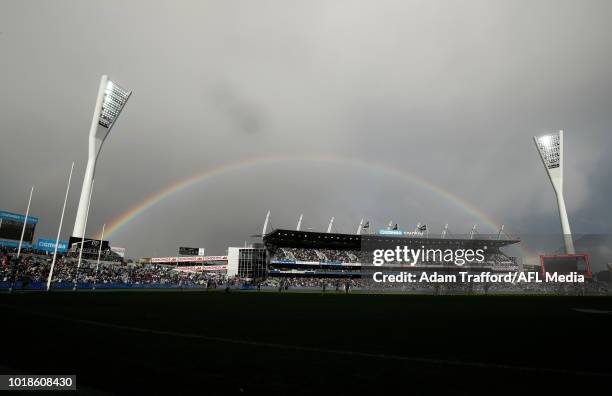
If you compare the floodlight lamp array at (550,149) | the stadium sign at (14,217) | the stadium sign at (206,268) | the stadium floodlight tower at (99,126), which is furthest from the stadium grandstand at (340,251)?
the stadium sign at (14,217)

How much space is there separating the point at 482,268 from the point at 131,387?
10958 cm

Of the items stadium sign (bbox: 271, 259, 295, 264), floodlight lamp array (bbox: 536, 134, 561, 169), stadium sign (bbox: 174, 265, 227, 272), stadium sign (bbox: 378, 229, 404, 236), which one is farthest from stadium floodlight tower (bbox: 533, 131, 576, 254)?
stadium sign (bbox: 174, 265, 227, 272)

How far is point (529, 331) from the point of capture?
12.4m

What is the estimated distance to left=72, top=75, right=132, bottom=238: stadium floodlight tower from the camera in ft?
301

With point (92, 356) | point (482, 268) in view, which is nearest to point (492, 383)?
point (92, 356)

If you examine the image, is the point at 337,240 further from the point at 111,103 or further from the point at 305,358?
the point at 305,358

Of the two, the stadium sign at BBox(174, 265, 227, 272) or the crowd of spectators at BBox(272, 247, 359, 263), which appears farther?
the stadium sign at BBox(174, 265, 227, 272)

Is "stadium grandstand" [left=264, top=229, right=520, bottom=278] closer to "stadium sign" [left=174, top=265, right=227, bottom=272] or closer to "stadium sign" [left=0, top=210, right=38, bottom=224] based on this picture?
"stadium sign" [left=174, top=265, right=227, bottom=272]

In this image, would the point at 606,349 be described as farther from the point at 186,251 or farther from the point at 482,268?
the point at 186,251

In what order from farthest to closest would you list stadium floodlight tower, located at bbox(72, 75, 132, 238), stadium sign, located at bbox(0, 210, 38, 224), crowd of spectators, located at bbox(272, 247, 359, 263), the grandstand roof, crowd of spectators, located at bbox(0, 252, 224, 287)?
the grandstand roof, crowd of spectators, located at bbox(272, 247, 359, 263), stadium floodlight tower, located at bbox(72, 75, 132, 238), stadium sign, located at bbox(0, 210, 38, 224), crowd of spectators, located at bbox(0, 252, 224, 287)

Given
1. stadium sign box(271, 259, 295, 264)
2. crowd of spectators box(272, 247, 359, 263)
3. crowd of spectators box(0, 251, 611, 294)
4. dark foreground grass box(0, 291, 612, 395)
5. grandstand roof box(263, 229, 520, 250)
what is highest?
grandstand roof box(263, 229, 520, 250)

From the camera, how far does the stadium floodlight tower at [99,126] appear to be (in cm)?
9166

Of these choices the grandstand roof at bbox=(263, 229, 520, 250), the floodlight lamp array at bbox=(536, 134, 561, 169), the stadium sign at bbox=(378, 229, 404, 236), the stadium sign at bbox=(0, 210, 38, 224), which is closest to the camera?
the stadium sign at bbox=(0, 210, 38, 224)

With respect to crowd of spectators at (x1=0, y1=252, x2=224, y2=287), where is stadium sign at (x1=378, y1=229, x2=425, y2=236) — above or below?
above
